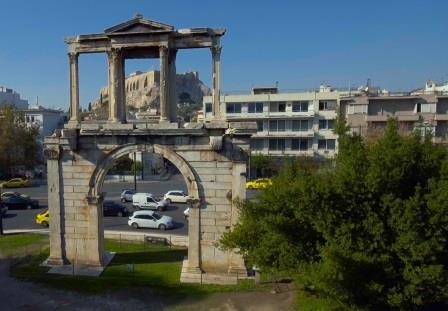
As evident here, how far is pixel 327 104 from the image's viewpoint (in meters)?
47.0

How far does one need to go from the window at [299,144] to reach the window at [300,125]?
1.18 metres

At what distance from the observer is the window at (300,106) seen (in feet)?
156

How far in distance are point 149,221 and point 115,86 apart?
13.5 metres

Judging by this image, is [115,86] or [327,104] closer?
[115,86]

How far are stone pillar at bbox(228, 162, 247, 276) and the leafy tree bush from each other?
414 centimetres

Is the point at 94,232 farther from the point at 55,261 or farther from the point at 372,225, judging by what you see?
the point at 372,225

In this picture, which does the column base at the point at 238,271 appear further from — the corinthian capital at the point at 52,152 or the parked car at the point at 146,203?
the parked car at the point at 146,203

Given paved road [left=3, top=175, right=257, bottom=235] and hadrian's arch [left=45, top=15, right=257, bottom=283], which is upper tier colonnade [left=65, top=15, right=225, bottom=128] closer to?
hadrian's arch [left=45, top=15, right=257, bottom=283]

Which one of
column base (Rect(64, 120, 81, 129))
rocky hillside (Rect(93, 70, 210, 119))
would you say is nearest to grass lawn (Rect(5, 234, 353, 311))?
column base (Rect(64, 120, 81, 129))

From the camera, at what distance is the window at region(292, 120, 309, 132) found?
4748 centimetres

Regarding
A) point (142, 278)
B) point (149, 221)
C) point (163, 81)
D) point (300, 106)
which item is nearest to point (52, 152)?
point (163, 81)

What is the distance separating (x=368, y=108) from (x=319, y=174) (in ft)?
107

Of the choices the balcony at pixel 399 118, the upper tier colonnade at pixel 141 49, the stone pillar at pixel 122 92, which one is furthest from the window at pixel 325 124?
the stone pillar at pixel 122 92

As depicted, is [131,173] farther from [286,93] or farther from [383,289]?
[383,289]
